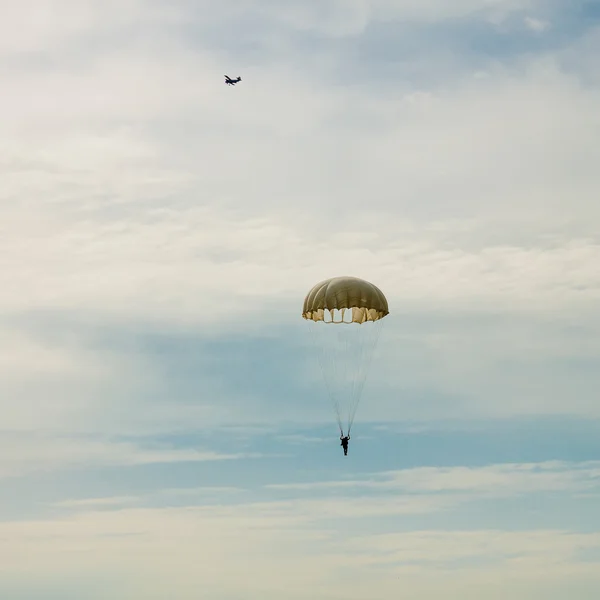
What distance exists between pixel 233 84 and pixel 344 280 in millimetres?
23340

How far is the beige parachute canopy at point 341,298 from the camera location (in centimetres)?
7200

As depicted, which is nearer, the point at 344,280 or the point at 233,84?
the point at 344,280

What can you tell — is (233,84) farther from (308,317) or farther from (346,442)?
(346,442)

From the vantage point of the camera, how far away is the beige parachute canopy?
72.0 meters

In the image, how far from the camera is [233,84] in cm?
8394

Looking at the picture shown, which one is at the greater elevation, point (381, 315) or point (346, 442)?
point (381, 315)

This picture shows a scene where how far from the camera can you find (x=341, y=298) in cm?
7194

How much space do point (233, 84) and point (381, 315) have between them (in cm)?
2583

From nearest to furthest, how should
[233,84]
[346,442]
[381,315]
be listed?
[346,442] → [381,315] → [233,84]

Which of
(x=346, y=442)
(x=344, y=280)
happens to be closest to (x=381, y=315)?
(x=344, y=280)

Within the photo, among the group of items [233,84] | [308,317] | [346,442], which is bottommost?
[346,442]

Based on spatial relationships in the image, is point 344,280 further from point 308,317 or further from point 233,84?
point 233,84

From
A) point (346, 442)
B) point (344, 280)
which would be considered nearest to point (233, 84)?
point (344, 280)

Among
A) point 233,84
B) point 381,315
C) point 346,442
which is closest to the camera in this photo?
point 346,442
